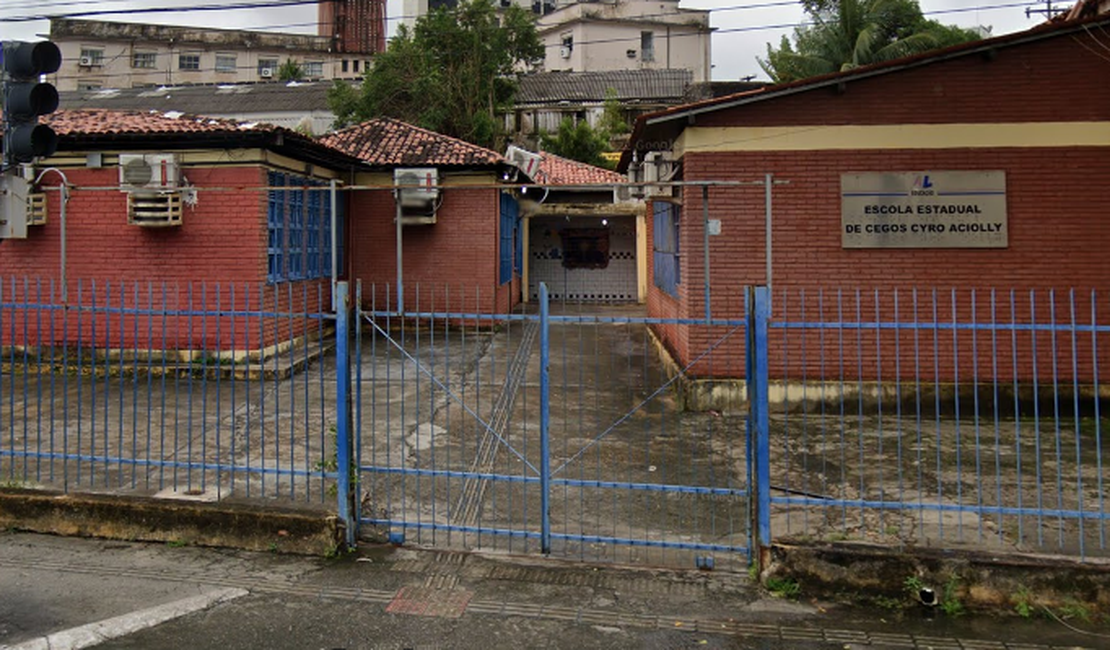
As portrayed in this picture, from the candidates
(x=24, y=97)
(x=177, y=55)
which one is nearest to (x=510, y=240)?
(x=24, y=97)

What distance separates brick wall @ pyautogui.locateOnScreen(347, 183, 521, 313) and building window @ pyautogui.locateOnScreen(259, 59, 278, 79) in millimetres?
37082

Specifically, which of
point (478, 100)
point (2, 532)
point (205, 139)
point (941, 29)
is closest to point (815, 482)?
point (2, 532)

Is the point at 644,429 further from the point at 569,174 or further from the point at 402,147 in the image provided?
the point at 569,174

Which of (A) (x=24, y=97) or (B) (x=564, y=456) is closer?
(A) (x=24, y=97)

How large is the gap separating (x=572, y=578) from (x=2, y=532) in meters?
4.04

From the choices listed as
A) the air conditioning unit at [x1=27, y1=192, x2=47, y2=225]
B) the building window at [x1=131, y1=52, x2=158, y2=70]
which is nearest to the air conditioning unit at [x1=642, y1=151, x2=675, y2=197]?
the air conditioning unit at [x1=27, y1=192, x2=47, y2=225]

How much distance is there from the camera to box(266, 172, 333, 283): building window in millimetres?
12820

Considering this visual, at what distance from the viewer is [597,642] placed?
4.09 m

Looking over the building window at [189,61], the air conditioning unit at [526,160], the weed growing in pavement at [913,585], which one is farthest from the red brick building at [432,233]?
the building window at [189,61]

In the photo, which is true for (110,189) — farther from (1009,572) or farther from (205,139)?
(1009,572)

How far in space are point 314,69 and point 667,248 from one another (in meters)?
45.1

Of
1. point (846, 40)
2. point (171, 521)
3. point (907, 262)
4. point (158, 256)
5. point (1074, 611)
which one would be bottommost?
point (1074, 611)

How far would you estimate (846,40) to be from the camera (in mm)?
23250

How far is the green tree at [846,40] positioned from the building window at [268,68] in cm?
3516
